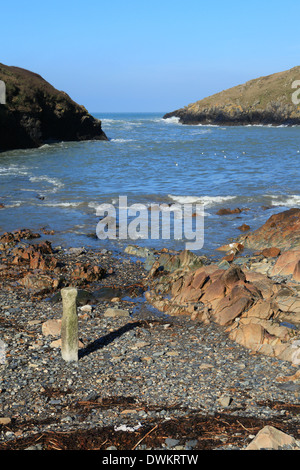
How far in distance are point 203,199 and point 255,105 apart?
99630 mm

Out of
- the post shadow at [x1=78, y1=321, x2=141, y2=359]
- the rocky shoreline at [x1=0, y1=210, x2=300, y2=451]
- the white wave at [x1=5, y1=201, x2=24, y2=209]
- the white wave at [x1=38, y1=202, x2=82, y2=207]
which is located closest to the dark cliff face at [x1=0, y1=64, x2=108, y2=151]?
the white wave at [x1=5, y1=201, x2=24, y2=209]

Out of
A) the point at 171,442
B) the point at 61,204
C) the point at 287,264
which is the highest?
the point at 61,204

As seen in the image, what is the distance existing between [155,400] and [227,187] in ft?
71.6

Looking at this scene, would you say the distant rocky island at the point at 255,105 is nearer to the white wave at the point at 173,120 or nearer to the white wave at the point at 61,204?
the white wave at the point at 173,120

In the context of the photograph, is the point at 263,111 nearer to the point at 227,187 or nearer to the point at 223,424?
the point at 227,187

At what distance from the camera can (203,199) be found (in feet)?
79.8

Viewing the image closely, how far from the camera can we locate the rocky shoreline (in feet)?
19.9

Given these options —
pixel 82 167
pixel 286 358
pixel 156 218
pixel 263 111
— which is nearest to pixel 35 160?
pixel 82 167

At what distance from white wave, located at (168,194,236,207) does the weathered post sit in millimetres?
15475

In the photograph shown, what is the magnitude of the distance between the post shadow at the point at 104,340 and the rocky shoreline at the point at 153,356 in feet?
0.07

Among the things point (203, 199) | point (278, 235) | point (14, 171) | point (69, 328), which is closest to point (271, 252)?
point (278, 235)

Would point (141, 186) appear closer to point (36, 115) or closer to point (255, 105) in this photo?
point (36, 115)

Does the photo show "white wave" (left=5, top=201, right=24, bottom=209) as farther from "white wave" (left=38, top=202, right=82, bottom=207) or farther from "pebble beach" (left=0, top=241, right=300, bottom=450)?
"pebble beach" (left=0, top=241, right=300, bottom=450)

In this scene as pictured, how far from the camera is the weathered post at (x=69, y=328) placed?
8219 millimetres
